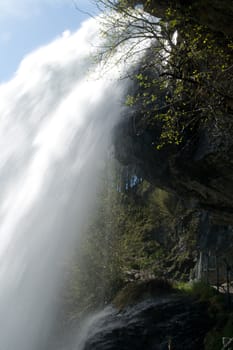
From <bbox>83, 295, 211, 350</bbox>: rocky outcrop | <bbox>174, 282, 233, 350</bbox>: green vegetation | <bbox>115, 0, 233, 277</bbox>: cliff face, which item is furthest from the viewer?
<bbox>83, 295, 211, 350</bbox>: rocky outcrop

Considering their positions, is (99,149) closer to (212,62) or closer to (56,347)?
(56,347)

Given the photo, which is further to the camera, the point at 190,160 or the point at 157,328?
the point at 157,328

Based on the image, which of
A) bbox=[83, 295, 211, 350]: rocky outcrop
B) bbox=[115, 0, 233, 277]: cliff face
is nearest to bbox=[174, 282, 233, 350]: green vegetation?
bbox=[83, 295, 211, 350]: rocky outcrop

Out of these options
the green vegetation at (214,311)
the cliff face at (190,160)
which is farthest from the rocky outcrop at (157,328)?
the cliff face at (190,160)

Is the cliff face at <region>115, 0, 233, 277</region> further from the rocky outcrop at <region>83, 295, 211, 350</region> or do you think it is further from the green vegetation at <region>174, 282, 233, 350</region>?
the rocky outcrop at <region>83, 295, 211, 350</region>

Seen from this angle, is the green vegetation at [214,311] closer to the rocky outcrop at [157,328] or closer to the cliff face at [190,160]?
the rocky outcrop at [157,328]

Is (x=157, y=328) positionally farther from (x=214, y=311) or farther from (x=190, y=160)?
(x=190, y=160)

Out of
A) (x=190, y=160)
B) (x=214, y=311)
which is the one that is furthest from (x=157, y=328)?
(x=190, y=160)

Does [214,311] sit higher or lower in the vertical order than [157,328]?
higher

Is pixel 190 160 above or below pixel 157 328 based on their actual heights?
above

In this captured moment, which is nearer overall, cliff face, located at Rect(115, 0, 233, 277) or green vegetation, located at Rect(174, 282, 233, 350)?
cliff face, located at Rect(115, 0, 233, 277)

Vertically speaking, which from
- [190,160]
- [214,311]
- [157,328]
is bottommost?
[157,328]

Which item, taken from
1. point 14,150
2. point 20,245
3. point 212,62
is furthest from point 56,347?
point 212,62

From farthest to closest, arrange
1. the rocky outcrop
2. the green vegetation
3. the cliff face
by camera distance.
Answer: the rocky outcrop, the green vegetation, the cliff face
